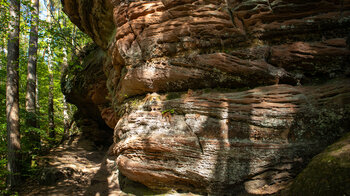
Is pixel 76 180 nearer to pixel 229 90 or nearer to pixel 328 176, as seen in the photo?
pixel 229 90

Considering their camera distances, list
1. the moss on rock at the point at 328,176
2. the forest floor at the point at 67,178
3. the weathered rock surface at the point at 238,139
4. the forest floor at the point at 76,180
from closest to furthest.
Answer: the moss on rock at the point at 328,176 < the weathered rock surface at the point at 238,139 < the forest floor at the point at 76,180 < the forest floor at the point at 67,178

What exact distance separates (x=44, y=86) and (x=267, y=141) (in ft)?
58.2

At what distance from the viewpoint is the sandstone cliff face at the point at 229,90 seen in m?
4.20

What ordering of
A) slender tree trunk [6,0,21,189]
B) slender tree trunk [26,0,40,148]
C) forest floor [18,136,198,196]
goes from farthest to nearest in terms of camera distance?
slender tree trunk [26,0,40,148] < slender tree trunk [6,0,21,189] < forest floor [18,136,198,196]

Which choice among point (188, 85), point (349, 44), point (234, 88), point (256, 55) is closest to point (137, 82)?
point (188, 85)

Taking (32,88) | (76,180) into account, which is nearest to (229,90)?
(76,180)

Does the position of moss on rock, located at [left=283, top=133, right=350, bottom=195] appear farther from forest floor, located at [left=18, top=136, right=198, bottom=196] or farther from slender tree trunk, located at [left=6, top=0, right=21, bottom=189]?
slender tree trunk, located at [left=6, top=0, right=21, bottom=189]

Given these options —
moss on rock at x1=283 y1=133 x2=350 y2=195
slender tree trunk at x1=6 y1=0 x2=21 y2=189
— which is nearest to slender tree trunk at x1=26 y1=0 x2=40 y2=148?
slender tree trunk at x1=6 y1=0 x2=21 y2=189

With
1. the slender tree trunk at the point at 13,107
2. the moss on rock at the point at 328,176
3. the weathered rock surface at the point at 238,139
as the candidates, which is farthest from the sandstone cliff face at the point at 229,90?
the slender tree trunk at the point at 13,107

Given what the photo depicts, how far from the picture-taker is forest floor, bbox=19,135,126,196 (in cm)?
685

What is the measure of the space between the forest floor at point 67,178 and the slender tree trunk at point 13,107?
76 cm

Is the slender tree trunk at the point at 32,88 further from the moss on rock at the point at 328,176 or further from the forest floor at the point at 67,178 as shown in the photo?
the moss on rock at the point at 328,176

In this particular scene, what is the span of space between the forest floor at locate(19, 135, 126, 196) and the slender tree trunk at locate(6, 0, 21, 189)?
0.76 meters

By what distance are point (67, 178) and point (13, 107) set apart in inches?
156
